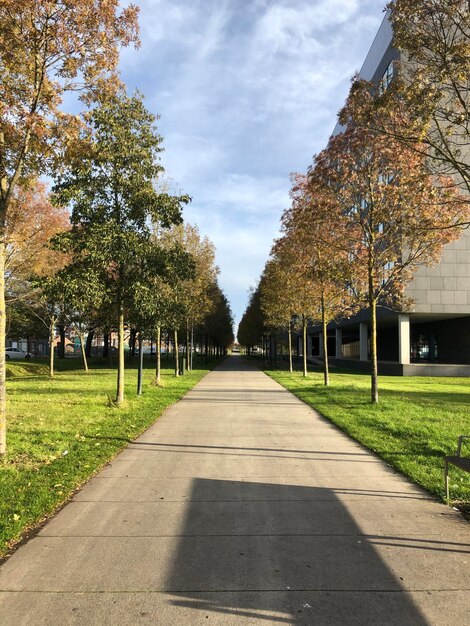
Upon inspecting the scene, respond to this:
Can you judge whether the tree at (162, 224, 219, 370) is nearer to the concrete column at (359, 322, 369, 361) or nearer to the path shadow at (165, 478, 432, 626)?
the path shadow at (165, 478, 432, 626)

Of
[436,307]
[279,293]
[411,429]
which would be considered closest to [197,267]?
[279,293]

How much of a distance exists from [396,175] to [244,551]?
12.3 metres

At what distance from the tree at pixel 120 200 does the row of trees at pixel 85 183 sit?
3 centimetres

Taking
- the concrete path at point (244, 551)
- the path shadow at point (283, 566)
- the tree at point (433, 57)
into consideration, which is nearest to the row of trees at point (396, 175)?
the tree at point (433, 57)

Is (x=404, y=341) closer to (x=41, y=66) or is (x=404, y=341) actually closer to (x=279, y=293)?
(x=279, y=293)

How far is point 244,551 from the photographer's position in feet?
13.6

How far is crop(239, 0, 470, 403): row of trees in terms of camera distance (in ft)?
24.4

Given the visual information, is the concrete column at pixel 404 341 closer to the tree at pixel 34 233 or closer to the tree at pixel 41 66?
the tree at pixel 34 233

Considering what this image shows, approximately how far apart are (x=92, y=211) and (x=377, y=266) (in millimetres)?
7999

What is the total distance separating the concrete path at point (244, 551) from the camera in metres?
3.25

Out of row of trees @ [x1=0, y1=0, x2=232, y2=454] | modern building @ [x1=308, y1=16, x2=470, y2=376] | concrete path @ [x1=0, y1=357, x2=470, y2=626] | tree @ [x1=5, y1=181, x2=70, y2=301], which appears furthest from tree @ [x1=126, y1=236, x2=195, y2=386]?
modern building @ [x1=308, y1=16, x2=470, y2=376]

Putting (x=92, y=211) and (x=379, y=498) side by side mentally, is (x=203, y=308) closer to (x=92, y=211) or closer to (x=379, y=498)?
(x=92, y=211)

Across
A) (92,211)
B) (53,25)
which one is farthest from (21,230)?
(53,25)

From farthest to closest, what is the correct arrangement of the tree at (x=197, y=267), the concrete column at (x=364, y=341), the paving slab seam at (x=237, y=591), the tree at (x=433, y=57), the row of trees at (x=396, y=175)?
the concrete column at (x=364, y=341) → the tree at (x=197, y=267) → the row of trees at (x=396, y=175) → the tree at (x=433, y=57) → the paving slab seam at (x=237, y=591)
